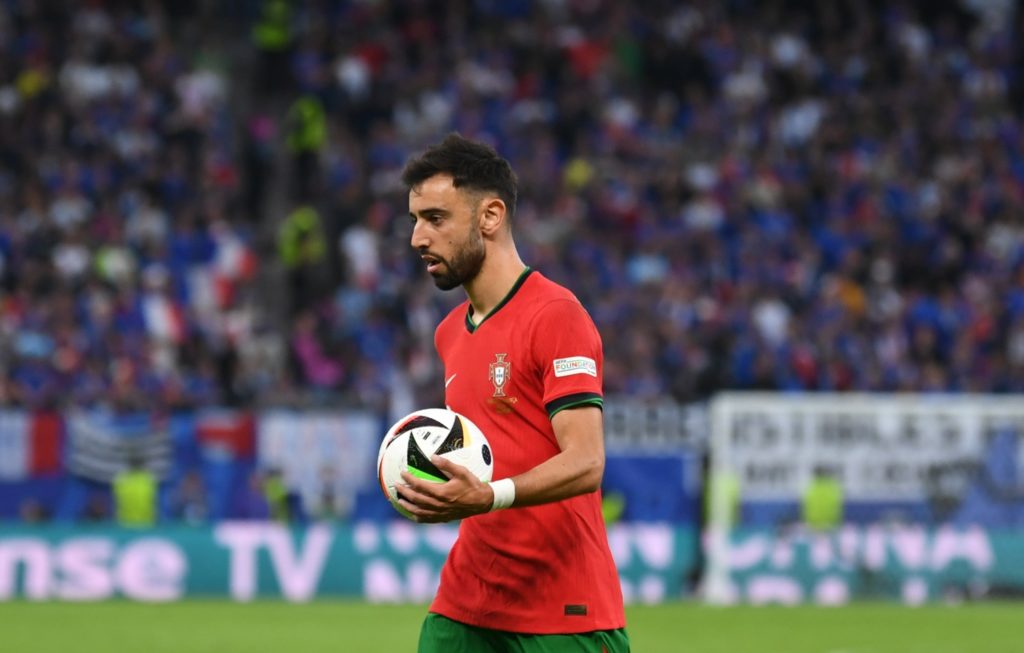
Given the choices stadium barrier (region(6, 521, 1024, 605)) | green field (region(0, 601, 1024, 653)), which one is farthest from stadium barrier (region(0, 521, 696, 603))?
green field (region(0, 601, 1024, 653))

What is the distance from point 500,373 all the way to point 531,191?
16.4 meters

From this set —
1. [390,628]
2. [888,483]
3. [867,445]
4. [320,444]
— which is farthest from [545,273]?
[390,628]

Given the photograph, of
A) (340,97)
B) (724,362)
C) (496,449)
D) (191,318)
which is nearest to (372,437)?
(191,318)

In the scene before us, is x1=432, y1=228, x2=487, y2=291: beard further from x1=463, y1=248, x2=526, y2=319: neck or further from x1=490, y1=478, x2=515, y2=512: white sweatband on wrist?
x1=490, y1=478, x2=515, y2=512: white sweatband on wrist

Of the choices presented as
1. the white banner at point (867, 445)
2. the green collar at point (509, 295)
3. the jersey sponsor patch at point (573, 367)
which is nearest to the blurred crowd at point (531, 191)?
the white banner at point (867, 445)

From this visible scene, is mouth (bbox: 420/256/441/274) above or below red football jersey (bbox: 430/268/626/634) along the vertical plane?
above

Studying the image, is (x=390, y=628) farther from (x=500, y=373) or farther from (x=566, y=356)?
(x=566, y=356)

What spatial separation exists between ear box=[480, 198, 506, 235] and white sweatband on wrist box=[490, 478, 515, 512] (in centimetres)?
75

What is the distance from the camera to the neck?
461 centimetres

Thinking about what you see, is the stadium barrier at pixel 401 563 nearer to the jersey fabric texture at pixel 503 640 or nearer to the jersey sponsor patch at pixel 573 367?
the jersey fabric texture at pixel 503 640

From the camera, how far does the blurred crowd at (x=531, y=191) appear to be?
18359 mm

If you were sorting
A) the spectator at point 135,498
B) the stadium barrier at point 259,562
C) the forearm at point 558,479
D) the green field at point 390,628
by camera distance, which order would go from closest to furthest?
the forearm at point 558,479 → the green field at point 390,628 → the stadium barrier at point 259,562 → the spectator at point 135,498

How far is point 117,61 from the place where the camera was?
20922mm

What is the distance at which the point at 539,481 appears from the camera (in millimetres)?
4188
